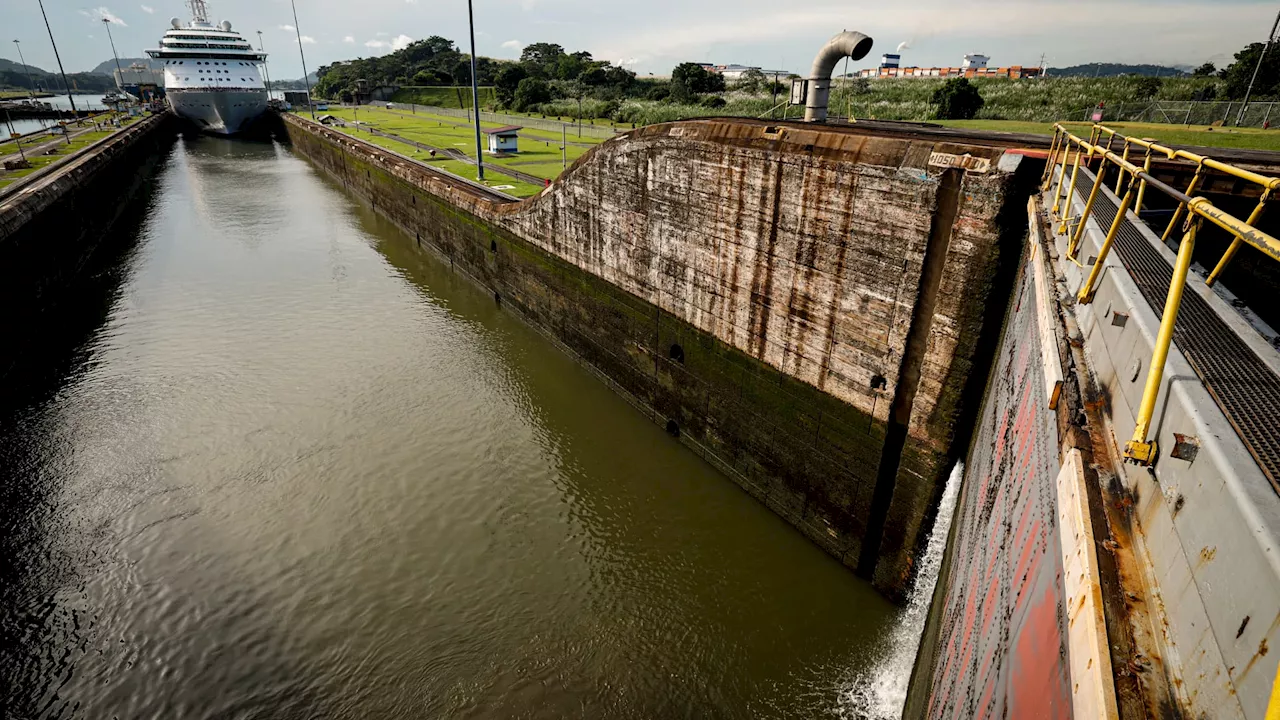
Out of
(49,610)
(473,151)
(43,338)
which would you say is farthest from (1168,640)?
(473,151)

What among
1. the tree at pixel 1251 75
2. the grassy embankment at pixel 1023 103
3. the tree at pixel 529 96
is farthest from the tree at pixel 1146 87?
the tree at pixel 529 96

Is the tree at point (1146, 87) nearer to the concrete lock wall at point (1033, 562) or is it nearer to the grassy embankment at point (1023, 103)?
the grassy embankment at point (1023, 103)

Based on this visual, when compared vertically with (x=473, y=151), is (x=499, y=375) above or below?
below

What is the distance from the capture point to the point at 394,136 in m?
45.1

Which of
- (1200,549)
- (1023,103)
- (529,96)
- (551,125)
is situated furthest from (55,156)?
(1023,103)

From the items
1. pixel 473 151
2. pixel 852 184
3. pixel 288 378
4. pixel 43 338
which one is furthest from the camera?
pixel 473 151

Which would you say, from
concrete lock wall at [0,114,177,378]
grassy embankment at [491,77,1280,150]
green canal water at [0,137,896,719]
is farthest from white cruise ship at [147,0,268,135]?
green canal water at [0,137,896,719]

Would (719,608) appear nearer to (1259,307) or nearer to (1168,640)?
(1168,640)

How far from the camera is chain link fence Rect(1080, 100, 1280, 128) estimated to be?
23.6m

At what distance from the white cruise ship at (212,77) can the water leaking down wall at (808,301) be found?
64.3m

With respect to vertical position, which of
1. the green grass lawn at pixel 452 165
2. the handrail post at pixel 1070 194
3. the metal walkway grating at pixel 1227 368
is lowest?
the green grass lawn at pixel 452 165

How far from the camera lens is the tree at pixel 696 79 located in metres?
57.1

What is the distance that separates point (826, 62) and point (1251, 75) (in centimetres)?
3207

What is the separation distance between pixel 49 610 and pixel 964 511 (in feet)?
41.0
